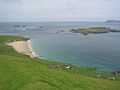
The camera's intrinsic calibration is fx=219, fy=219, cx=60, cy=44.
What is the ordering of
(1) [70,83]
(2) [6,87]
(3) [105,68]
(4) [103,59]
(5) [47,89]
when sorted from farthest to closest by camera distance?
(4) [103,59] < (3) [105,68] < (1) [70,83] < (2) [6,87] < (5) [47,89]

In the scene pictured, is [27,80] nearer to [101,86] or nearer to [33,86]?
[33,86]

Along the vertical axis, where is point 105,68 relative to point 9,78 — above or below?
below

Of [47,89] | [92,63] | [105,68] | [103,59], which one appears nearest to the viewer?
[47,89]

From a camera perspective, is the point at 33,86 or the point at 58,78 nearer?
the point at 33,86

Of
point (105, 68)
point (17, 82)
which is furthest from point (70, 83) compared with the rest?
point (105, 68)

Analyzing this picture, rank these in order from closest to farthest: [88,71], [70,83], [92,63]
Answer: [70,83]
[88,71]
[92,63]

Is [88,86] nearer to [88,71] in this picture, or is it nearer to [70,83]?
[70,83]

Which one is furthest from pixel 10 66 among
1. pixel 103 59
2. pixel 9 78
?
pixel 103 59

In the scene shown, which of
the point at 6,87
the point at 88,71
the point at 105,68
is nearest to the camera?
the point at 6,87

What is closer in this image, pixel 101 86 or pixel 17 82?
pixel 17 82
